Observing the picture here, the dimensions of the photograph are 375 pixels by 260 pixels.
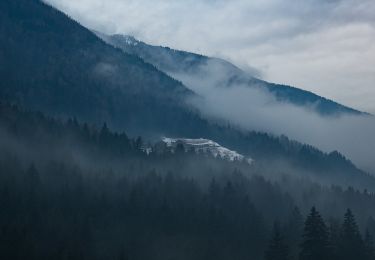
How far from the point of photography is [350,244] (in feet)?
328

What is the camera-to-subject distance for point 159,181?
194 metres

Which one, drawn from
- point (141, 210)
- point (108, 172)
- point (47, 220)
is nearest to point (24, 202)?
point (47, 220)

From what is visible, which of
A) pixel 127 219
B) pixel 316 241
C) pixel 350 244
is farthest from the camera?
pixel 127 219

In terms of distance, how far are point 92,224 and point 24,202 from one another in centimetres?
1829

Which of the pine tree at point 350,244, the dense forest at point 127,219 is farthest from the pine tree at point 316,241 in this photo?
the dense forest at point 127,219

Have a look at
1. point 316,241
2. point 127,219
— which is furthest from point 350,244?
point 127,219

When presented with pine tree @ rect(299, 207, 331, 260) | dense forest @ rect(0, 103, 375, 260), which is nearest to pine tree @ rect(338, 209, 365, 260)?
dense forest @ rect(0, 103, 375, 260)

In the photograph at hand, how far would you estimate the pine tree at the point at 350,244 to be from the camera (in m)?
98.6

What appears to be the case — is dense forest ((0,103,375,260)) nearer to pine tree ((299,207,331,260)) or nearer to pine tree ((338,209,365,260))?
pine tree ((338,209,365,260))

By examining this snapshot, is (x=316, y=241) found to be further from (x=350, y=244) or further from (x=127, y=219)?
(x=127, y=219)

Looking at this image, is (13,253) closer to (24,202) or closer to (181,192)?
(24,202)

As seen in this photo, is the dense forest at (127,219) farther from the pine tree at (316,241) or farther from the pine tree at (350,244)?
the pine tree at (316,241)

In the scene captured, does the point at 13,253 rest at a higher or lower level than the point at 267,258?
lower

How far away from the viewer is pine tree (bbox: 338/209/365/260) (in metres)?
98.6
